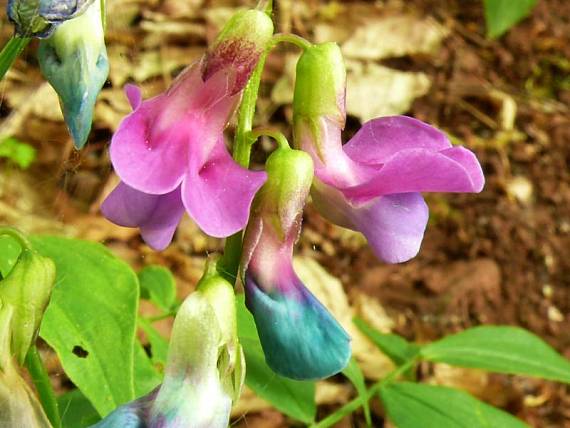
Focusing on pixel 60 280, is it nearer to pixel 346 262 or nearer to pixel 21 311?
pixel 21 311

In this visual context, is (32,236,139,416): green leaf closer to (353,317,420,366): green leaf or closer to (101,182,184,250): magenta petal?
(101,182,184,250): magenta petal

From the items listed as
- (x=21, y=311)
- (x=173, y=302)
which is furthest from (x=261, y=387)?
(x=21, y=311)

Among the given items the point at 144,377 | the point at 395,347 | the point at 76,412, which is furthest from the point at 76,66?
the point at 395,347

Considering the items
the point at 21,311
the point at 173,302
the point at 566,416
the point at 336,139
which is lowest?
the point at 566,416

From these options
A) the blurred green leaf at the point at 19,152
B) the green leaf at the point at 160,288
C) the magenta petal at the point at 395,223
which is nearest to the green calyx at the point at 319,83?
the magenta petal at the point at 395,223

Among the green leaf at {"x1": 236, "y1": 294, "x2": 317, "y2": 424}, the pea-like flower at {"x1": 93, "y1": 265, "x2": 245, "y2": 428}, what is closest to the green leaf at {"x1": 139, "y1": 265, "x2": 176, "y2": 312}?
the green leaf at {"x1": 236, "y1": 294, "x2": 317, "y2": 424}

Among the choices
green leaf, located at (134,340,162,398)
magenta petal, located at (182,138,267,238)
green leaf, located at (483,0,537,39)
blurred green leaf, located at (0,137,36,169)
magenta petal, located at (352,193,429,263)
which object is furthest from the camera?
green leaf, located at (483,0,537,39)

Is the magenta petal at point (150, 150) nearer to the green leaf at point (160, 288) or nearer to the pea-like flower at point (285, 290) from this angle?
the pea-like flower at point (285, 290)
